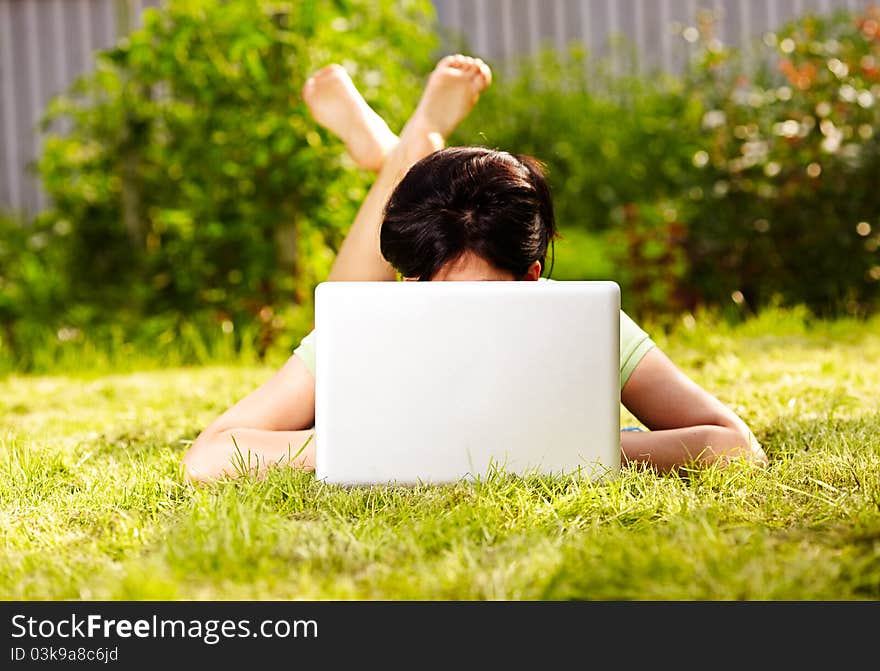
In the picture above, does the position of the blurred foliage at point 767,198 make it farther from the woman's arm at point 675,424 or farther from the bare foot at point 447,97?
the woman's arm at point 675,424

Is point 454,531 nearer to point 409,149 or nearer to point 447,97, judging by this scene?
point 409,149

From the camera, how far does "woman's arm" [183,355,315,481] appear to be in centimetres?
213

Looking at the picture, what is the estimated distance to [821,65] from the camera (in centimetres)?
513

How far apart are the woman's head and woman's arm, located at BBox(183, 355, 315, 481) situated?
1.23 feet

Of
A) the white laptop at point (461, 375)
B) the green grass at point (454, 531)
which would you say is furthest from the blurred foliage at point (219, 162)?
the white laptop at point (461, 375)

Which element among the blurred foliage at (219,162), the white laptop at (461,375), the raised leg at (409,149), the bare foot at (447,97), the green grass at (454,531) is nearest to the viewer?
the green grass at (454,531)

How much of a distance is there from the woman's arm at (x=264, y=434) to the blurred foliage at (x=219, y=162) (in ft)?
7.63

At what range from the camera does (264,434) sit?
2.23 meters

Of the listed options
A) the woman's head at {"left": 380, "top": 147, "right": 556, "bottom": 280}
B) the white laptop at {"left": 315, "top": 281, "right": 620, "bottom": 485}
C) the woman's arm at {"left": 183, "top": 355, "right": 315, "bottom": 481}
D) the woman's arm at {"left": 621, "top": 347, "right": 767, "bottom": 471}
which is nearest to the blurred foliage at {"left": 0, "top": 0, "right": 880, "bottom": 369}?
the woman's arm at {"left": 183, "top": 355, "right": 315, "bottom": 481}

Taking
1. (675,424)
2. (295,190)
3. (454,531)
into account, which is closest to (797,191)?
(295,190)

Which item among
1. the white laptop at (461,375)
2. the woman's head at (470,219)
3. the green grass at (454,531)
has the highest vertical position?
the woman's head at (470,219)

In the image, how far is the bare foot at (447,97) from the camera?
9.75ft

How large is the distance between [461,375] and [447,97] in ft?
4.47
